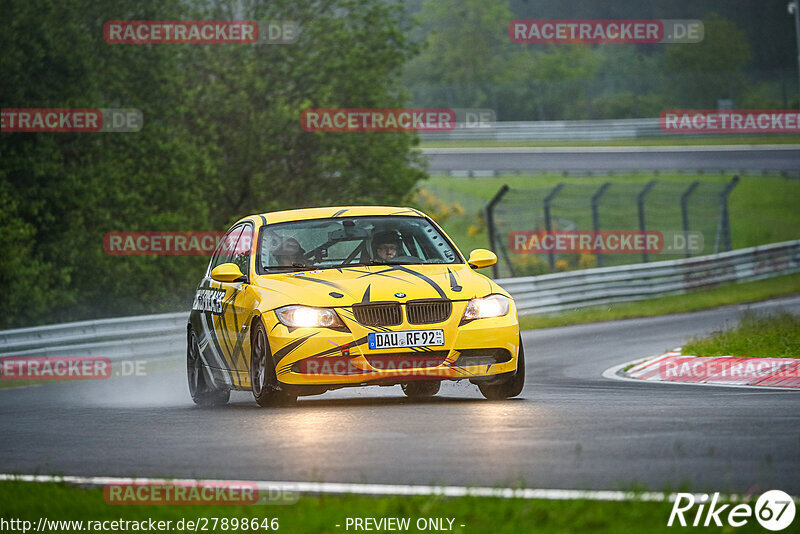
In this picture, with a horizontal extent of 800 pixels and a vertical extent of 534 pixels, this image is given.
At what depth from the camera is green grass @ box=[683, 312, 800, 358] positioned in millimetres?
15133

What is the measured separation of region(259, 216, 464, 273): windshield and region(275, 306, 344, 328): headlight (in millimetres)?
850

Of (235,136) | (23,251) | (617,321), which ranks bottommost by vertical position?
(617,321)

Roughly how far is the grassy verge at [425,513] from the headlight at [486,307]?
4.41 metres

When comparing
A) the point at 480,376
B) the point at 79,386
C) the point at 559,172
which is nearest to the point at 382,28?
the point at 559,172

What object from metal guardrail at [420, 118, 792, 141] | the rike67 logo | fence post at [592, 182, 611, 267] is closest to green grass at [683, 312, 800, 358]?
the rike67 logo

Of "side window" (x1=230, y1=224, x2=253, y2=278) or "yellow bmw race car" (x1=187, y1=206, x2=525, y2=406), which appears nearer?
"yellow bmw race car" (x1=187, y1=206, x2=525, y2=406)

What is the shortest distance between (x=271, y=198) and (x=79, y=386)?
911 inches

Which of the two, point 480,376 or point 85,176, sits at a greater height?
point 85,176

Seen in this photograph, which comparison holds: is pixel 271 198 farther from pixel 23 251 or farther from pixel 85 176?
pixel 23 251

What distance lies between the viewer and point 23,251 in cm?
2905

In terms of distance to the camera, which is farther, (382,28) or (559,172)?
(559,172)

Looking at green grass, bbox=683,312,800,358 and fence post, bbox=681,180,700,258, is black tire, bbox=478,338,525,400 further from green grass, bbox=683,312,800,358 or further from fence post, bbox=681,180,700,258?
fence post, bbox=681,180,700,258

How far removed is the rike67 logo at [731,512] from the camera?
5.68 meters

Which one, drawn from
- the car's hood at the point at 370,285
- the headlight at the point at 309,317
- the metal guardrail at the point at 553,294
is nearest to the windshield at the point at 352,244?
the car's hood at the point at 370,285
